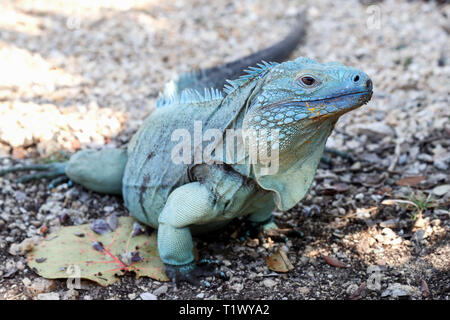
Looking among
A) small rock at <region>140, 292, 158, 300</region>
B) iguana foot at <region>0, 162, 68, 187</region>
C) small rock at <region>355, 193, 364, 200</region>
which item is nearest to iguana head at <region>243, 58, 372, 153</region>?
small rock at <region>140, 292, 158, 300</region>

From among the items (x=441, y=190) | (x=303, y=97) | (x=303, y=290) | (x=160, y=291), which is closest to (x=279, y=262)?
(x=303, y=290)

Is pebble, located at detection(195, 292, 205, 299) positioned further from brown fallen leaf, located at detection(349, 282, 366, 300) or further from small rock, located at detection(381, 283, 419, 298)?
small rock, located at detection(381, 283, 419, 298)

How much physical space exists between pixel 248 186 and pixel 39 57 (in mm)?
5242

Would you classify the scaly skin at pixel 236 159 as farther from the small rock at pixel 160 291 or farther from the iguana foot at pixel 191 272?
the small rock at pixel 160 291

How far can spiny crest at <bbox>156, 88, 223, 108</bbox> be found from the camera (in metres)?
4.03

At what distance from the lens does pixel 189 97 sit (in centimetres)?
428

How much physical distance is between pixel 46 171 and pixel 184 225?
2190mm

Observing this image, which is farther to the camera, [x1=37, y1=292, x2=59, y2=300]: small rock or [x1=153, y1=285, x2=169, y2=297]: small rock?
[x1=153, y1=285, x2=169, y2=297]: small rock

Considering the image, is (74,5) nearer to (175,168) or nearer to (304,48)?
(304,48)

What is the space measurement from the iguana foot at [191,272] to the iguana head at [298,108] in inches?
29.2

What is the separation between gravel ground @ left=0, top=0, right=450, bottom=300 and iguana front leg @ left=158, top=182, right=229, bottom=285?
0.47 ft

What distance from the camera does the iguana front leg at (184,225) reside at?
380 cm

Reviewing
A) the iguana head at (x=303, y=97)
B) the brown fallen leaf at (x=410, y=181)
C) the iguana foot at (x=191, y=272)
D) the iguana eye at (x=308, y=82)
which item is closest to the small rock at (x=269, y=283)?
the iguana foot at (x=191, y=272)
